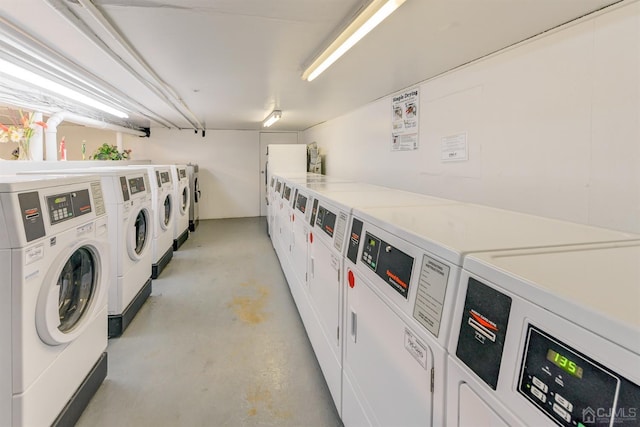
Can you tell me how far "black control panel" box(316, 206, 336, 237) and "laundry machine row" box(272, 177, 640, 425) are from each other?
1 centimetres

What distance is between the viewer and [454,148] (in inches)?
102

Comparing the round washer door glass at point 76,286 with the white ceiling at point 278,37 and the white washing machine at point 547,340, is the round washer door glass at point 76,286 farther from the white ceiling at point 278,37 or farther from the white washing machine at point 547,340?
the white washing machine at point 547,340

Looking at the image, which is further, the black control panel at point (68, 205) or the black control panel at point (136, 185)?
the black control panel at point (136, 185)

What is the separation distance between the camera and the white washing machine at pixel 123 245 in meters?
2.65

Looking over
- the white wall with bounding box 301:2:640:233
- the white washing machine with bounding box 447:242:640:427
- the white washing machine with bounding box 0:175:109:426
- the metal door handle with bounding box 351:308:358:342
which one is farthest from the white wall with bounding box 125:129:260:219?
the white washing machine with bounding box 447:242:640:427

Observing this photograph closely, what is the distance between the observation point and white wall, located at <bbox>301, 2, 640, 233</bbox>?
1514mm

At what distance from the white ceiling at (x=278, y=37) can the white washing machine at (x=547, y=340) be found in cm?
142

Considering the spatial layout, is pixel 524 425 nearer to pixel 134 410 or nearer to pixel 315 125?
pixel 134 410


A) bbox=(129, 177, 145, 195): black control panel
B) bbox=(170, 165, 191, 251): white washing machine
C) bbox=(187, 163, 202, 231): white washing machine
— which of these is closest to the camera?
bbox=(129, 177, 145, 195): black control panel

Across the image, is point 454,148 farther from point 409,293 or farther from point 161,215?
point 161,215

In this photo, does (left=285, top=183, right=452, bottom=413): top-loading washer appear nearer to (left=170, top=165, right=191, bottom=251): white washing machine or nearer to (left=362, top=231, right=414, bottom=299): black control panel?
(left=362, top=231, right=414, bottom=299): black control panel

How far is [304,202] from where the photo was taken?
2770mm

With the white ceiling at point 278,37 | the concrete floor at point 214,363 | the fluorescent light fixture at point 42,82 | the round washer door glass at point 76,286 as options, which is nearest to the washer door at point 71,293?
the round washer door glass at point 76,286

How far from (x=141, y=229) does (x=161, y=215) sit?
2.84 feet
